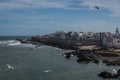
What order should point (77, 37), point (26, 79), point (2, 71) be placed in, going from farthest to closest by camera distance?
point (77, 37) → point (2, 71) → point (26, 79)

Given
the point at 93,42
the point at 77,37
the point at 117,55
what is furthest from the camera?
Result: the point at 77,37

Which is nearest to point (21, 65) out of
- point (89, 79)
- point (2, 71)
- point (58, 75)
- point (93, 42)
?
point (2, 71)

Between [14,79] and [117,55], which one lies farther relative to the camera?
[117,55]

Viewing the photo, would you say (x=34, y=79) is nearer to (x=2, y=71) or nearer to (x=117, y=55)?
(x=2, y=71)

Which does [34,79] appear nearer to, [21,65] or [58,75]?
[58,75]

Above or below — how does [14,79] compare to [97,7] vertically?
below

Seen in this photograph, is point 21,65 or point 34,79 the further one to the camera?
point 21,65

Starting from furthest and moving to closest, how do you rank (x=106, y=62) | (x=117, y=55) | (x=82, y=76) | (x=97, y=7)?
1. (x=117, y=55)
2. (x=106, y=62)
3. (x=82, y=76)
4. (x=97, y=7)

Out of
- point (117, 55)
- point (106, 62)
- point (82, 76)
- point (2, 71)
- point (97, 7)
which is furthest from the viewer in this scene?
point (117, 55)

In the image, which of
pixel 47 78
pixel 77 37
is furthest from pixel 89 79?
pixel 77 37
